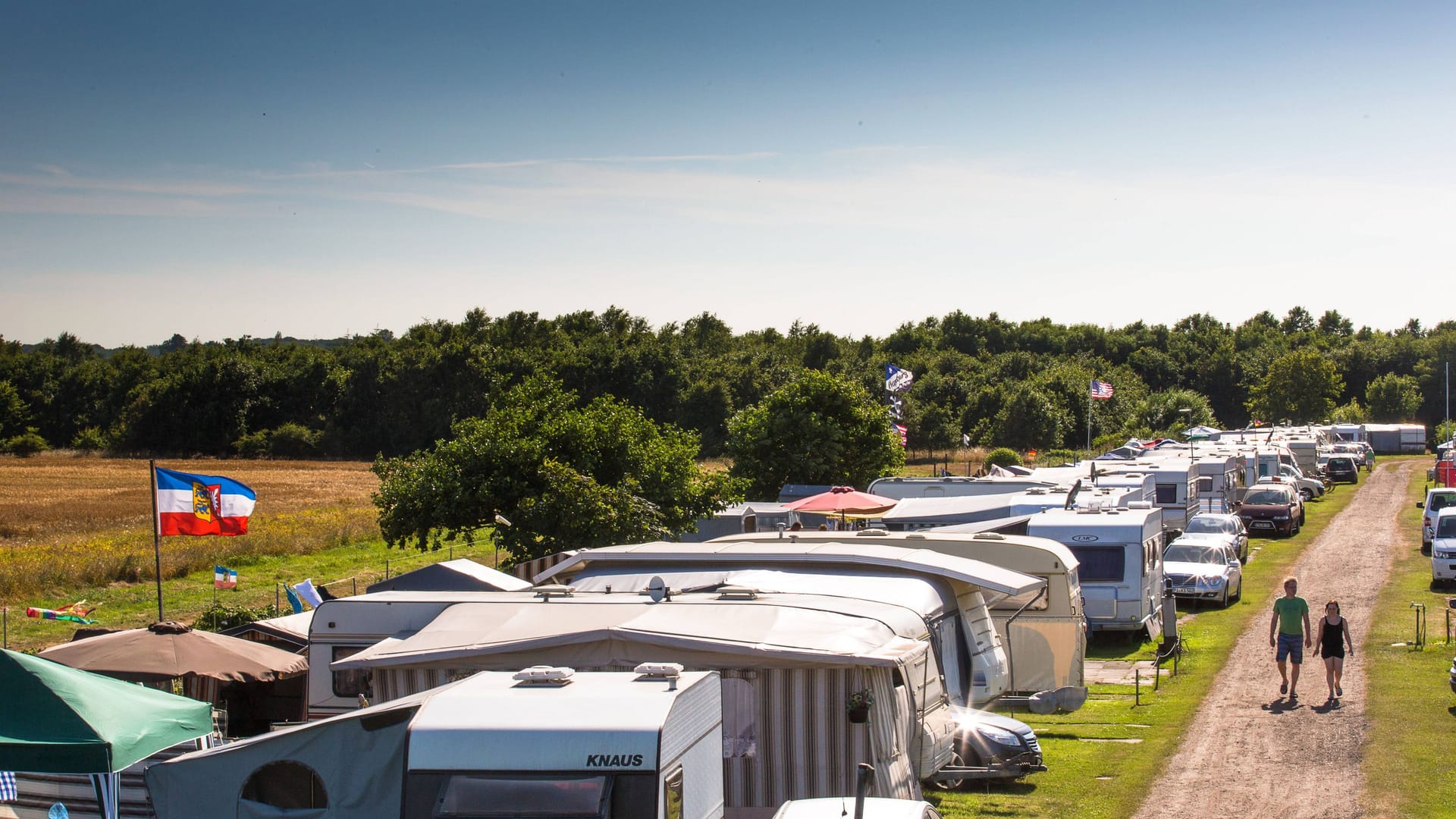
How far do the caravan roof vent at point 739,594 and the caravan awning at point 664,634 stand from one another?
0.09 metres

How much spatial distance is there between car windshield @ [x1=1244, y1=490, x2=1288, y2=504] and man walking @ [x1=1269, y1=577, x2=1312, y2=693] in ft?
70.7

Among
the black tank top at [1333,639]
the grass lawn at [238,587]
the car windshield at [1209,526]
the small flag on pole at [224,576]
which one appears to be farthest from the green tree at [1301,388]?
the small flag on pole at [224,576]

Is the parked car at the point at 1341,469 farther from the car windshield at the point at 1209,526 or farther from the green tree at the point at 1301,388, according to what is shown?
the green tree at the point at 1301,388

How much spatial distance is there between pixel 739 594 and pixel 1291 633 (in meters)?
7.98

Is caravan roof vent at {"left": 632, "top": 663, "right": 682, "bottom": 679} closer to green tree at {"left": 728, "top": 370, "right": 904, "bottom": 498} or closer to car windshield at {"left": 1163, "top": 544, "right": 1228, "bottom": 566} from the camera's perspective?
car windshield at {"left": 1163, "top": 544, "right": 1228, "bottom": 566}

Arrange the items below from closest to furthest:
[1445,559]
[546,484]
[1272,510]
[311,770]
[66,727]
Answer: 1. [311,770]
2. [66,727]
3. [546,484]
4. [1445,559]
5. [1272,510]

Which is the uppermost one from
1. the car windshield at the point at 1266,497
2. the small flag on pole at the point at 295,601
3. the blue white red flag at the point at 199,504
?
the blue white red flag at the point at 199,504

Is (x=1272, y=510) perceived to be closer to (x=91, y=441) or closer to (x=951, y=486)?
(x=951, y=486)

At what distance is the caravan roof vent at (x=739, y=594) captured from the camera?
10484 millimetres

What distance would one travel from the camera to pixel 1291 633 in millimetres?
15109

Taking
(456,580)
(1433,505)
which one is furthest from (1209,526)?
(456,580)

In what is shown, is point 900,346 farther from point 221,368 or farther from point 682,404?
point 221,368

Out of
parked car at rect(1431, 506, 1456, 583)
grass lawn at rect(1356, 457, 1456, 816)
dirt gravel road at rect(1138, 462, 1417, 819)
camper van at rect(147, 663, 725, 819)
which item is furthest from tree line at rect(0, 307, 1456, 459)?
camper van at rect(147, 663, 725, 819)

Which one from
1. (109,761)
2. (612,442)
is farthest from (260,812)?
(612,442)
